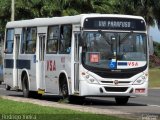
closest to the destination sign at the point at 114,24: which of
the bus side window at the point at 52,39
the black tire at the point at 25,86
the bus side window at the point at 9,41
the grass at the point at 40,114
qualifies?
the bus side window at the point at 52,39

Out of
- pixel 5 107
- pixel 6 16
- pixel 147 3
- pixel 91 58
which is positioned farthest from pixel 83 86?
pixel 147 3

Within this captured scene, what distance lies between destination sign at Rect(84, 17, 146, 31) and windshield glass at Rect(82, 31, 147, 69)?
21 cm

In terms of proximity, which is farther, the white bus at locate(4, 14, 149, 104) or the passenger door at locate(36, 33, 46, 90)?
the passenger door at locate(36, 33, 46, 90)

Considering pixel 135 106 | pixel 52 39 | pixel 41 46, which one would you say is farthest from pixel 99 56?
pixel 41 46

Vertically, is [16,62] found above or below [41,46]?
below

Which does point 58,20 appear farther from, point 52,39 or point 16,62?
point 16,62

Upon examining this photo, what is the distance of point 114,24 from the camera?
76.8 ft

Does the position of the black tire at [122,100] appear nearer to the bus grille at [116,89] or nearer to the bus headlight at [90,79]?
the bus grille at [116,89]

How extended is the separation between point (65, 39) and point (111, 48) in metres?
1.98

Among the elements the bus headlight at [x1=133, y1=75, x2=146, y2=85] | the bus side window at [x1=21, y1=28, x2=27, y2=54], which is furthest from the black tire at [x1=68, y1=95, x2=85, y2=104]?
the bus side window at [x1=21, y1=28, x2=27, y2=54]

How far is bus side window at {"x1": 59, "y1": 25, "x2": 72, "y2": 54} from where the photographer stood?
23797 millimetres

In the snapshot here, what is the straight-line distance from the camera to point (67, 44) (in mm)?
23906

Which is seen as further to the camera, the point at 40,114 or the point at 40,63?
the point at 40,63

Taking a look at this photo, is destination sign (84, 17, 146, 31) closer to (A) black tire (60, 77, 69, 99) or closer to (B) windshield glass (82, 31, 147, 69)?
(B) windshield glass (82, 31, 147, 69)
